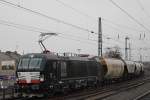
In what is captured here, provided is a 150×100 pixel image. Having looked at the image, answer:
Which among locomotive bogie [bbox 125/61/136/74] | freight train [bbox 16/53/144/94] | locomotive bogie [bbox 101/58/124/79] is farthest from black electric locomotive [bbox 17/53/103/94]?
locomotive bogie [bbox 125/61/136/74]

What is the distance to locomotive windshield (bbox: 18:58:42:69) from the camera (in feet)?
80.6

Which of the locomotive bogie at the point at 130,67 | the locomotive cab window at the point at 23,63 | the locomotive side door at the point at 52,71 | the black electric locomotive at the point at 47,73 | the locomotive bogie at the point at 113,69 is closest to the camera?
the black electric locomotive at the point at 47,73

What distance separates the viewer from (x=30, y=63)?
24906mm

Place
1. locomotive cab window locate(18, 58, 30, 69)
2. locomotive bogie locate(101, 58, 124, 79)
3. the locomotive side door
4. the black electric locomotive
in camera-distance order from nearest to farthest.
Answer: the black electric locomotive, the locomotive side door, locomotive cab window locate(18, 58, 30, 69), locomotive bogie locate(101, 58, 124, 79)

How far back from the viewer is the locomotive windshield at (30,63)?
24.6 m

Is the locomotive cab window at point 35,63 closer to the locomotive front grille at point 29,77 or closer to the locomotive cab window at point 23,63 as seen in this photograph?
the locomotive cab window at point 23,63

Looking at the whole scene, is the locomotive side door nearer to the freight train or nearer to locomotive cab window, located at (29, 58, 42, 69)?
the freight train

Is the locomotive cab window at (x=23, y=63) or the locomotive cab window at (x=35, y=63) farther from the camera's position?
the locomotive cab window at (x=23, y=63)

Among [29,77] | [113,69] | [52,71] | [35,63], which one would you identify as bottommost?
[29,77]

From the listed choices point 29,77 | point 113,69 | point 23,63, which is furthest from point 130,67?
point 29,77

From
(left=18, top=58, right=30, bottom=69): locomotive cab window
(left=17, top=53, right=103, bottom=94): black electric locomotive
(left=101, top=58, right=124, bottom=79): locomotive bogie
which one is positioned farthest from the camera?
(left=101, top=58, right=124, bottom=79): locomotive bogie

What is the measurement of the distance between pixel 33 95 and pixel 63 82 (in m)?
3.82

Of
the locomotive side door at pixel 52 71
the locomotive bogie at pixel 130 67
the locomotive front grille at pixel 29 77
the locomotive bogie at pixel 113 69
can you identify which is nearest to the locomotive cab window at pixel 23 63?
the locomotive front grille at pixel 29 77

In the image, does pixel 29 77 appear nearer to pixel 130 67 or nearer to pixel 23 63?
pixel 23 63
